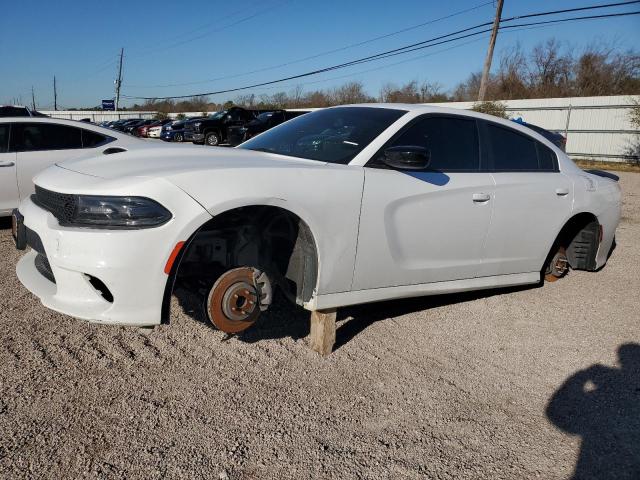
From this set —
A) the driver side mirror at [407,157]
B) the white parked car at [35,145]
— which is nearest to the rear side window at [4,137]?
the white parked car at [35,145]

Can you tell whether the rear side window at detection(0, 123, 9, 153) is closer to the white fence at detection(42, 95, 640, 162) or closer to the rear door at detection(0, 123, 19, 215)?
the rear door at detection(0, 123, 19, 215)

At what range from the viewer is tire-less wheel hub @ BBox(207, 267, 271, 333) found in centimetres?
289

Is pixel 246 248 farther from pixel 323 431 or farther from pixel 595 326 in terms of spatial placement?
pixel 595 326

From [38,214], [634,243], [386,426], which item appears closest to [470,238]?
[386,426]

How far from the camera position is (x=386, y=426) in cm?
268

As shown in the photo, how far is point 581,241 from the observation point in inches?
203

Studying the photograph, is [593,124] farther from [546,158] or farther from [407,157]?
[407,157]

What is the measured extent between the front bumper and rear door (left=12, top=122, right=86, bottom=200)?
406cm

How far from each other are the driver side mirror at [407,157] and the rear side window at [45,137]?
494 centimetres

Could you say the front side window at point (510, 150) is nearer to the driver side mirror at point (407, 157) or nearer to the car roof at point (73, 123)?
the driver side mirror at point (407, 157)

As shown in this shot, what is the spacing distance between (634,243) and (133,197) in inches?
270

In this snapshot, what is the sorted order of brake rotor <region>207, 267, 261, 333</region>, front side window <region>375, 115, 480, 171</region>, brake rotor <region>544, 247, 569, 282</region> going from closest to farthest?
brake rotor <region>207, 267, 261, 333</region>
front side window <region>375, 115, 480, 171</region>
brake rotor <region>544, 247, 569, 282</region>

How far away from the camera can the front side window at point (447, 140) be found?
3626mm

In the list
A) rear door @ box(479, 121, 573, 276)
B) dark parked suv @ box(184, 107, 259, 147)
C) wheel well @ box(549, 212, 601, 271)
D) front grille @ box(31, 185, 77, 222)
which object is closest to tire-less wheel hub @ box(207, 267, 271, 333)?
front grille @ box(31, 185, 77, 222)
